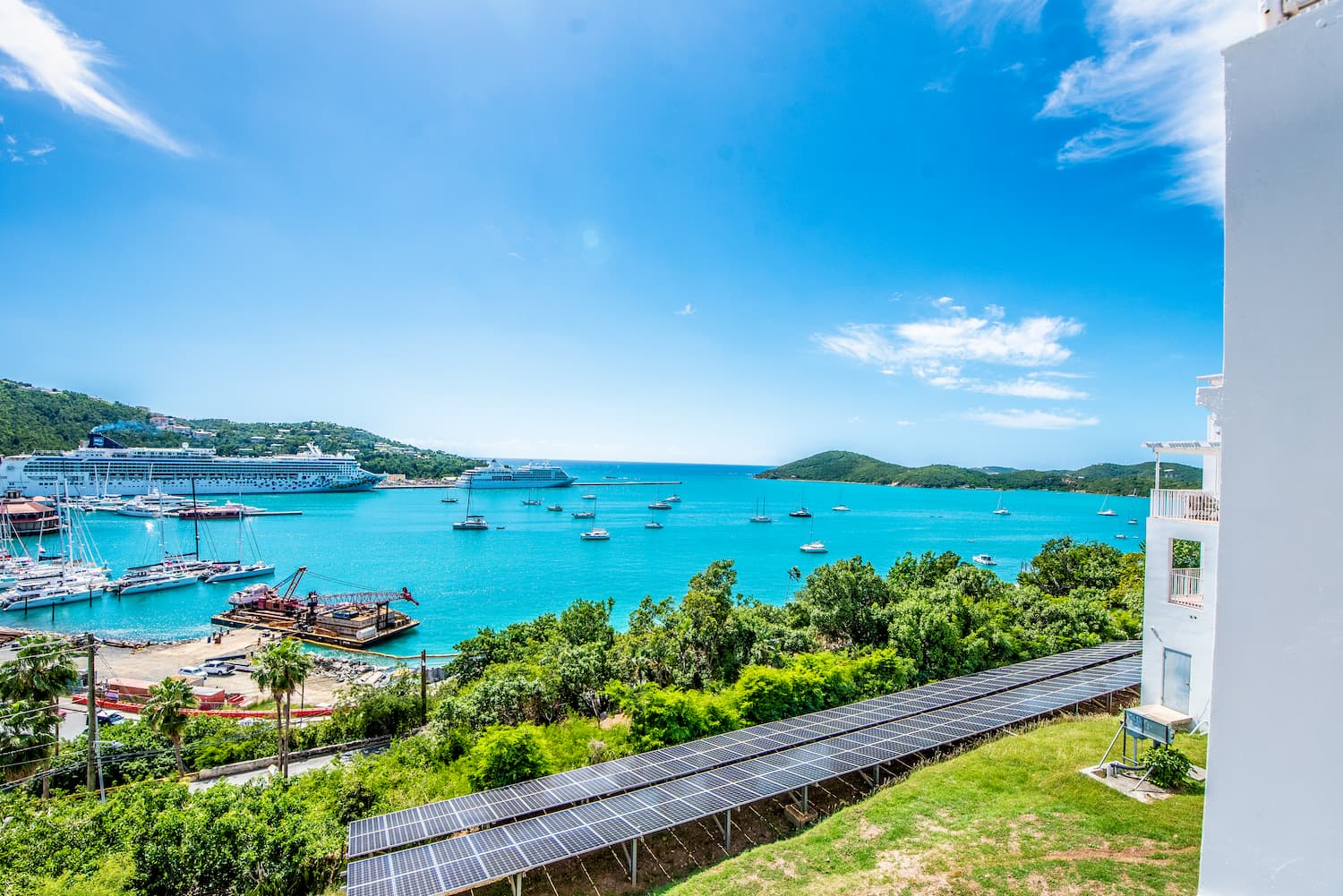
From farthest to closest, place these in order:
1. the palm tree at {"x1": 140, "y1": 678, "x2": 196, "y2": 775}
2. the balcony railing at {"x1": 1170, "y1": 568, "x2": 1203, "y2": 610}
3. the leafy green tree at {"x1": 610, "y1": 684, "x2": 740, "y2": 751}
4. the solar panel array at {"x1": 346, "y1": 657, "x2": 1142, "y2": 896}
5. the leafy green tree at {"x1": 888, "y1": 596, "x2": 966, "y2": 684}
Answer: the leafy green tree at {"x1": 888, "y1": 596, "x2": 966, "y2": 684} → the palm tree at {"x1": 140, "y1": 678, "x2": 196, "y2": 775} → the leafy green tree at {"x1": 610, "y1": 684, "x2": 740, "y2": 751} → the balcony railing at {"x1": 1170, "y1": 568, "x2": 1203, "y2": 610} → the solar panel array at {"x1": 346, "y1": 657, "x2": 1142, "y2": 896}

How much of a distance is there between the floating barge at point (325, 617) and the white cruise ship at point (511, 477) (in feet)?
295

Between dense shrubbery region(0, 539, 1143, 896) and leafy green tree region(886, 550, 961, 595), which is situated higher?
leafy green tree region(886, 550, 961, 595)

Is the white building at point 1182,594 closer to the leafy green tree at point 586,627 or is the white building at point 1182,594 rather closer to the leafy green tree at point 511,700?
the leafy green tree at point 511,700

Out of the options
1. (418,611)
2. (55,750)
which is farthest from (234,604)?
(55,750)

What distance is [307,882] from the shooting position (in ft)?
34.3

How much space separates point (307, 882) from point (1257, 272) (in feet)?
49.8

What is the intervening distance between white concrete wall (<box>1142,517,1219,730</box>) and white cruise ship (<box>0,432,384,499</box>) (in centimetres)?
11616

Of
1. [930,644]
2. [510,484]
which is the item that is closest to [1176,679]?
[930,644]

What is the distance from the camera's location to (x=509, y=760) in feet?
41.5

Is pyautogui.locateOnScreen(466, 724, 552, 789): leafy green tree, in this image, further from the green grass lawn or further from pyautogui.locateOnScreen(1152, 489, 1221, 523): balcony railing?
pyautogui.locateOnScreen(1152, 489, 1221, 523): balcony railing

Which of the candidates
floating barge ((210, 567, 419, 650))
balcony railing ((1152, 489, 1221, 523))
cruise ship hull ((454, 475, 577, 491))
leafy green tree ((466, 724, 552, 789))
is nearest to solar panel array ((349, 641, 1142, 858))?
leafy green tree ((466, 724, 552, 789))

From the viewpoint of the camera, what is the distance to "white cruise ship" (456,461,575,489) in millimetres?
136500

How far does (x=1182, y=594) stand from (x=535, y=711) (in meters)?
16.2

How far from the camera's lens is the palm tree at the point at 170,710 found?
18203 mm
